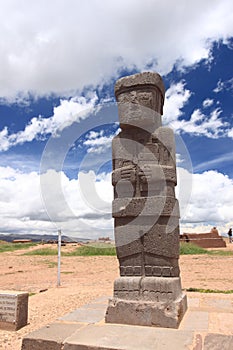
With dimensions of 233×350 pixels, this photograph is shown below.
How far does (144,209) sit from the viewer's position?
5.00m

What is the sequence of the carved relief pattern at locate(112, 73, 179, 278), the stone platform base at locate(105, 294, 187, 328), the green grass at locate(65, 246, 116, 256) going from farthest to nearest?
the green grass at locate(65, 246, 116, 256)
the carved relief pattern at locate(112, 73, 179, 278)
the stone platform base at locate(105, 294, 187, 328)

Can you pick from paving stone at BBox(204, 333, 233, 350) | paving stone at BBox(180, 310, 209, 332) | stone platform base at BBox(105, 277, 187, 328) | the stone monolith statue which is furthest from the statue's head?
paving stone at BBox(204, 333, 233, 350)

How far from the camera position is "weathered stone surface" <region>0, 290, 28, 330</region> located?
596 cm

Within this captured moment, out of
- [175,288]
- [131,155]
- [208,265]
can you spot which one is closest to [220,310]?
[175,288]

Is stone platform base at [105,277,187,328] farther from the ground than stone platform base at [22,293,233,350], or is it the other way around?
stone platform base at [105,277,187,328]

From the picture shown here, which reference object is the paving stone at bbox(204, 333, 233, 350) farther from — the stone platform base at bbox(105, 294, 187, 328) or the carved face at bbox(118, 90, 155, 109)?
the carved face at bbox(118, 90, 155, 109)

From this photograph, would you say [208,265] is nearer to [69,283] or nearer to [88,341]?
[69,283]

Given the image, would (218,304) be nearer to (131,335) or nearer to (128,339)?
(131,335)

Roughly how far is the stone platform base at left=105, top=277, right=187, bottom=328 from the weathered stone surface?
207cm

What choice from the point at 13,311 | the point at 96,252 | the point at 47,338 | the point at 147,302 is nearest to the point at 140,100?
the point at 147,302

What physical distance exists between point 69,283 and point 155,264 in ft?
23.5

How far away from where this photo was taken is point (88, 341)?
3.96 metres

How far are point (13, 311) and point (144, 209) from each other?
314 centimetres

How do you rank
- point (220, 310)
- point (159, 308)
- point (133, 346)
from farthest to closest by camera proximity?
point (220, 310)
point (159, 308)
point (133, 346)
